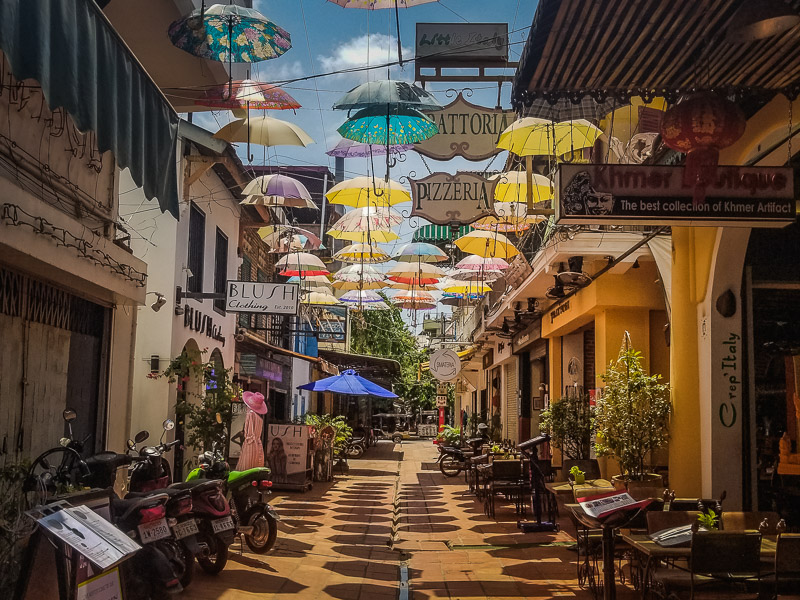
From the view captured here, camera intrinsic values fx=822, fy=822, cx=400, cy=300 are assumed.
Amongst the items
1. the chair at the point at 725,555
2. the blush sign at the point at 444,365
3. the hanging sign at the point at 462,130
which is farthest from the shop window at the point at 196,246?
the chair at the point at 725,555

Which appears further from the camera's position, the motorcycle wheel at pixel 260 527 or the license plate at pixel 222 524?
the motorcycle wheel at pixel 260 527

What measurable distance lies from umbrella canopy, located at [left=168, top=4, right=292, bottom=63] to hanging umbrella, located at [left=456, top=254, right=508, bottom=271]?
7.59m

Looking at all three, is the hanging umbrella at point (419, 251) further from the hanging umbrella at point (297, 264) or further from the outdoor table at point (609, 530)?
the outdoor table at point (609, 530)

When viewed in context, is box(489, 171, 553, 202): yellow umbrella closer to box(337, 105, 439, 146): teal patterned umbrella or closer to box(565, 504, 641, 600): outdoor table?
box(337, 105, 439, 146): teal patterned umbrella

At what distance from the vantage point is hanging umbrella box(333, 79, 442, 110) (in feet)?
31.9

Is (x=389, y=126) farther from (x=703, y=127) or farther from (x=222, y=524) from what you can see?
(x=222, y=524)

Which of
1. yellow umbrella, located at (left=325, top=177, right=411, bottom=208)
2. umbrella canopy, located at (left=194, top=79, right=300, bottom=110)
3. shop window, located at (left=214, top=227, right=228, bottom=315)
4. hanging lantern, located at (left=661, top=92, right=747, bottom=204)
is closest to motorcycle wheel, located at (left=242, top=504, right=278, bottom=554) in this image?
umbrella canopy, located at (left=194, top=79, right=300, bottom=110)

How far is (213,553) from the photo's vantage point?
311 inches

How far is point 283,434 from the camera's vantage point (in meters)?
16.4

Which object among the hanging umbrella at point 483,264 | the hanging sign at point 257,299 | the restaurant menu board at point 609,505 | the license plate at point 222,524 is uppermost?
the hanging umbrella at point 483,264

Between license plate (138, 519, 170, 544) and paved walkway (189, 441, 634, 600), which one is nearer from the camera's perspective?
license plate (138, 519, 170, 544)

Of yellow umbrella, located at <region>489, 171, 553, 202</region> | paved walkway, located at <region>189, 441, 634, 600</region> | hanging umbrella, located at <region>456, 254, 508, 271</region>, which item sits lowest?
paved walkway, located at <region>189, 441, 634, 600</region>

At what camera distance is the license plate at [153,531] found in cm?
602

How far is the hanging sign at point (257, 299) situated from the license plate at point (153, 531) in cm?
734
